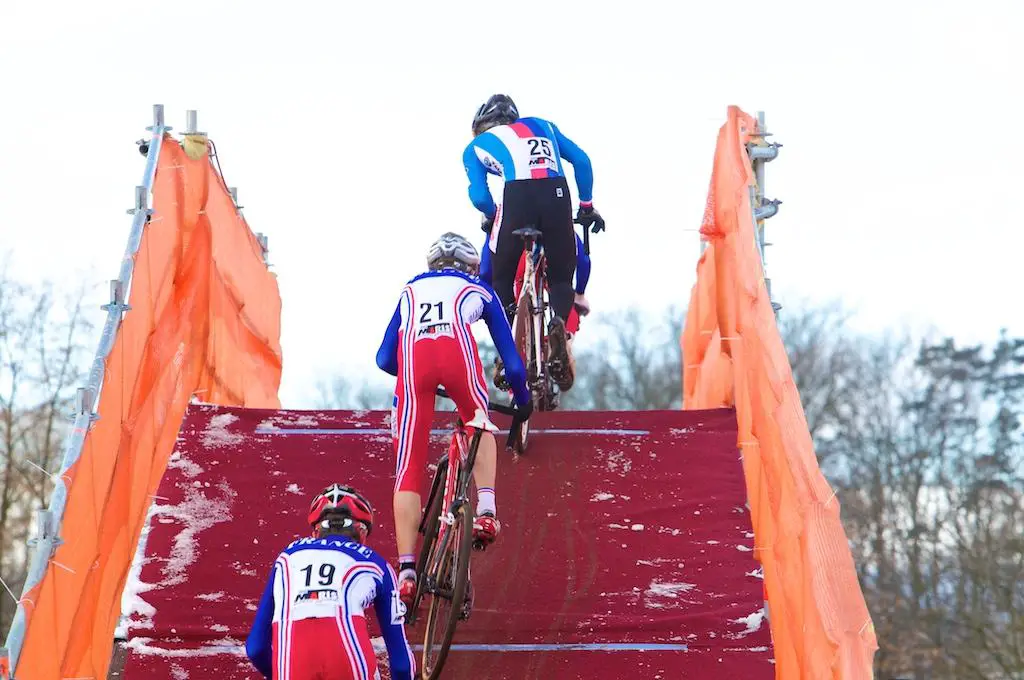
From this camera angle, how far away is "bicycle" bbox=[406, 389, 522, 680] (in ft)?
20.5

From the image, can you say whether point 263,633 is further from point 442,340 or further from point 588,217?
point 588,217

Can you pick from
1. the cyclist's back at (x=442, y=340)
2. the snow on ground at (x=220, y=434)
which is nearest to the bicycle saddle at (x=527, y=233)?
the cyclist's back at (x=442, y=340)

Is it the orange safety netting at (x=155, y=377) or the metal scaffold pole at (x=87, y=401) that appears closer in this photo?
the metal scaffold pole at (x=87, y=401)

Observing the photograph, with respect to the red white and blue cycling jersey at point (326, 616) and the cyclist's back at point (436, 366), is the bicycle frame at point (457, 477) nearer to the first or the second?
the cyclist's back at point (436, 366)

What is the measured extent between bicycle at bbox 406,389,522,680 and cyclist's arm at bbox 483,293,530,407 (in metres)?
0.31

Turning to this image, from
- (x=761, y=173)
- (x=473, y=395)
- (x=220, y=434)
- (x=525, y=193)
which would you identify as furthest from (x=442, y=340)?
(x=761, y=173)

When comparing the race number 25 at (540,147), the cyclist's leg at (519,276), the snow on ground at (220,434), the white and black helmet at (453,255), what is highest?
the race number 25 at (540,147)

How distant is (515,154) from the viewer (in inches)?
346

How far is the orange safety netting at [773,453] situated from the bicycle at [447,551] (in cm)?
141

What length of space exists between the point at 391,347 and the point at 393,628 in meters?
1.76

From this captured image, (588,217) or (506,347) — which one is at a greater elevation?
(588,217)

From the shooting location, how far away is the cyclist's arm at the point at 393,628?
5652mm

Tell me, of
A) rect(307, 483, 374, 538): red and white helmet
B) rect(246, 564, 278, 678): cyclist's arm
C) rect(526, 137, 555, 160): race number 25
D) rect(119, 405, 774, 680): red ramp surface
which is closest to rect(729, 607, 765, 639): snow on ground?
rect(119, 405, 774, 680): red ramp surface

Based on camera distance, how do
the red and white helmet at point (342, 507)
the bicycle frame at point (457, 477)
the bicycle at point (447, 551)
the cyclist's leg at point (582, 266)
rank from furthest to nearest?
the cyclist's leg at point (582, 266)
the bicycle frame at point (457, 477)
the bicycle at point (447, 551)
the red and white helmet at point (342, 507)
